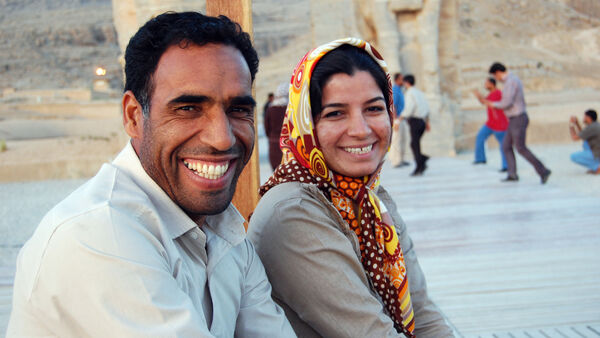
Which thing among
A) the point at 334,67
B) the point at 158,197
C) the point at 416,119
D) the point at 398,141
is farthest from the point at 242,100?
the point at 398,141

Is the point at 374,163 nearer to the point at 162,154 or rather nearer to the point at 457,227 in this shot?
the point at 162,154

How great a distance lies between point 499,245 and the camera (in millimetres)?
4242

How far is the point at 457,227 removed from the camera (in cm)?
491

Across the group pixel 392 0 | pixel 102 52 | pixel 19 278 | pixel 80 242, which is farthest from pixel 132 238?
pixel 102 52

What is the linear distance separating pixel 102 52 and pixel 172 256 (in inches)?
2063

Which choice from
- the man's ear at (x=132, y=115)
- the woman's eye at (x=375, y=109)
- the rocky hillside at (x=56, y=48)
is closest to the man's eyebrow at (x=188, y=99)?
the man's ear at (x=132, y=115)

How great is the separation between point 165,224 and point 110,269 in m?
0.27

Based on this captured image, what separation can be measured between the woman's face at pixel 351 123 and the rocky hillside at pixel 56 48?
3830 cm

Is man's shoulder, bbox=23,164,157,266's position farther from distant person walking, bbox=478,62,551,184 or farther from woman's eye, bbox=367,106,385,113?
distant person walking, bbox=478,62,551,184

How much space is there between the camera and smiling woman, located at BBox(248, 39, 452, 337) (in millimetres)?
1593

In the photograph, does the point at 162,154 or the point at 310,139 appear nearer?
the point at 162,154

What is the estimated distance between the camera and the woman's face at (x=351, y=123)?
1.78 m

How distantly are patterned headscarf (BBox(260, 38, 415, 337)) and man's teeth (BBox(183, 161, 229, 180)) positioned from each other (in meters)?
0.52

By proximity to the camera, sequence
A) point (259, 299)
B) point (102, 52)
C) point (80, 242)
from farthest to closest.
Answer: point (102, 52), point (259, 299), point (80, 242)
